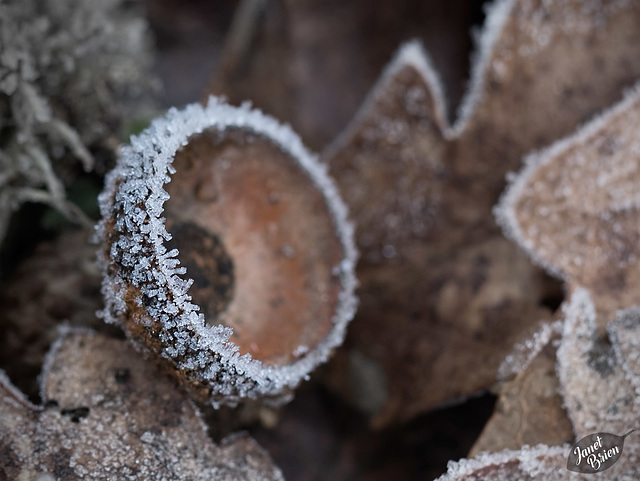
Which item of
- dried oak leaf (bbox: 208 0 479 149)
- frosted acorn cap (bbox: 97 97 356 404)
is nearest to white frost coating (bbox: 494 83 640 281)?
frosted acorn cap (bbox: 97 97 356 404)

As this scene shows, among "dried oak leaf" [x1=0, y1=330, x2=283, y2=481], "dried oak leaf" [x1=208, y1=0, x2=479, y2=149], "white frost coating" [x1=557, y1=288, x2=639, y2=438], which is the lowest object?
"white frost coating" [x1=557, y1=288, x2=639, y2=438]

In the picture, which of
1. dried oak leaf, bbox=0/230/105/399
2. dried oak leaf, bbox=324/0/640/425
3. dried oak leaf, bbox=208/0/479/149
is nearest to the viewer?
dried oak leaf, bbox=0/230/105/399

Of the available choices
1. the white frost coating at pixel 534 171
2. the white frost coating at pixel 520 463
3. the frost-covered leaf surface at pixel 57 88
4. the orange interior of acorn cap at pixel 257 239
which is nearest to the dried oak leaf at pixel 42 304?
the frost-covered leaf surface at pixel 57 88

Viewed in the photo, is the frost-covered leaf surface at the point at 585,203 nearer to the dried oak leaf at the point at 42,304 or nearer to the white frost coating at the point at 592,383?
the white frost coating at the point at 592,383

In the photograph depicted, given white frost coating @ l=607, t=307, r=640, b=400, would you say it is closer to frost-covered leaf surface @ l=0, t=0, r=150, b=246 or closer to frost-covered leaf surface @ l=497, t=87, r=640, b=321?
frost-covered leaf surface @ l=497, t=87, r=640, b=321

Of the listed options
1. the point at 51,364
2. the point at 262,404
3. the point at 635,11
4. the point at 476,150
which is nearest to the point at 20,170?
the point at 51,364

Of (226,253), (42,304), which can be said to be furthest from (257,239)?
(42,304)
